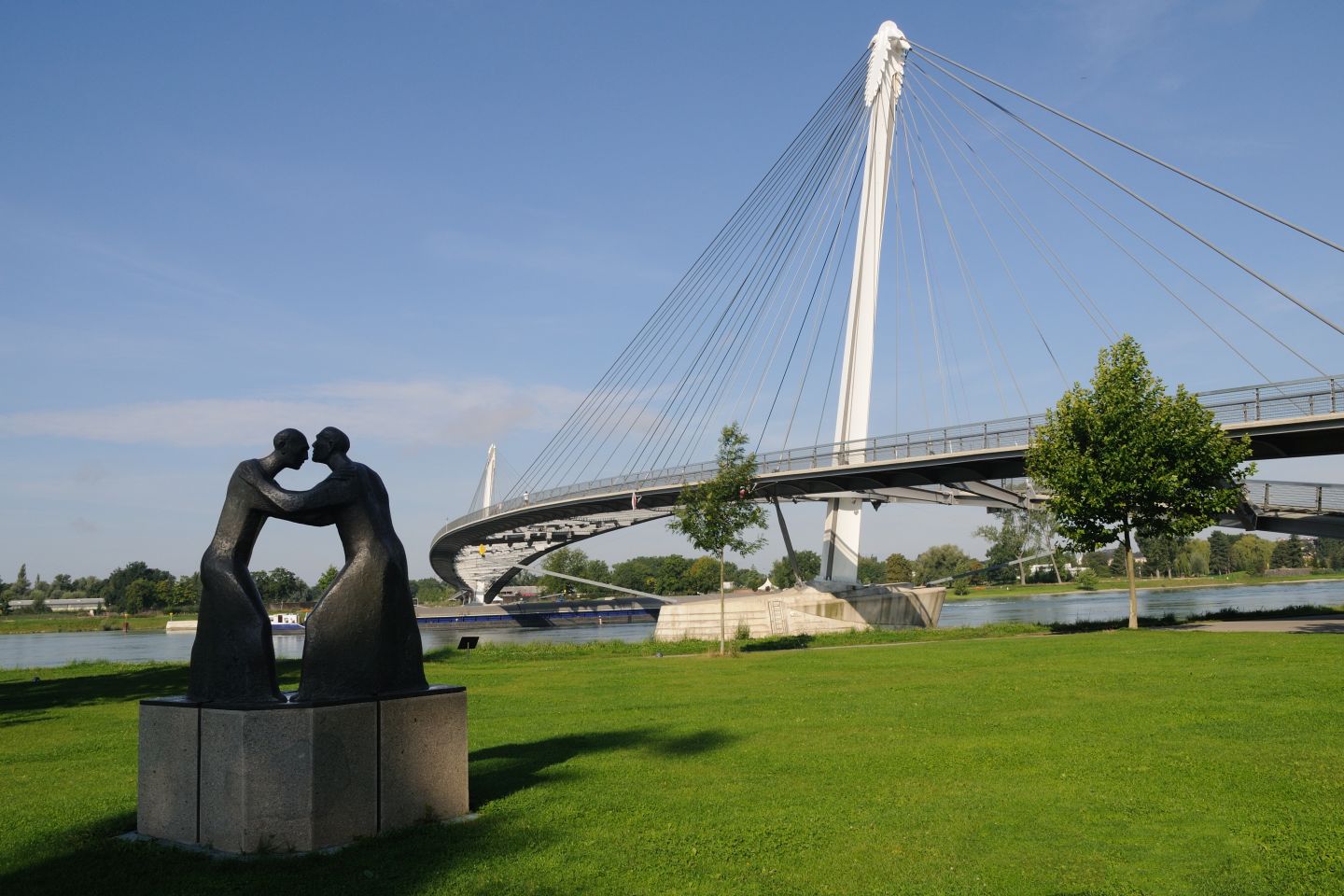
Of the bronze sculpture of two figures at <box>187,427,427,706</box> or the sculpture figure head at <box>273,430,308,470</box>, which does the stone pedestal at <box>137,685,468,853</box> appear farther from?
the sculpture figure head at <box>273,430,308,470</box>

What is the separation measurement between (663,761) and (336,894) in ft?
13.2

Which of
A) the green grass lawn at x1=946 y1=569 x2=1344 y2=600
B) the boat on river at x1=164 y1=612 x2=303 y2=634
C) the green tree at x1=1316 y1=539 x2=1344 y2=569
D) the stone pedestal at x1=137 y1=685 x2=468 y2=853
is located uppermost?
the stone pedestal at x1=137 y1=685 x2=468 y2=853

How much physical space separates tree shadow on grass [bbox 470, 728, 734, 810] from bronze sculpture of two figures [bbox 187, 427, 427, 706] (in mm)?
1329

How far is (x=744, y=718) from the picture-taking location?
11.5 meters

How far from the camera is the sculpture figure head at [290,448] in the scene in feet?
24.5

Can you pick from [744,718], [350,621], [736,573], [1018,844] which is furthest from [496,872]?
[736,573]

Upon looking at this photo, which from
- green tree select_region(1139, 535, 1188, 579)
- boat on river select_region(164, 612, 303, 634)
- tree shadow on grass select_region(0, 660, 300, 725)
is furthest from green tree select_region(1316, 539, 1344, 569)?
tree shadow on grass select_region(0, 660, 300, 725)

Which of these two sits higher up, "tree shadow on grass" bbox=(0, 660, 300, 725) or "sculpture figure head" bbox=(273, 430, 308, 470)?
"sculpture figure head" bbox=(273, 430, 308, 470)

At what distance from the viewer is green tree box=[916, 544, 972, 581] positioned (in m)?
107

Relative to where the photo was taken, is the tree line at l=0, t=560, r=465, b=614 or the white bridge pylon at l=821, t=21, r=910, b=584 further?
the tree line at l=0, t=560, r=465, b=614

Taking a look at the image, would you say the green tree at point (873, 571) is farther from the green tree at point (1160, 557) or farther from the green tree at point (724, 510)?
the green tree at point (724, 510)

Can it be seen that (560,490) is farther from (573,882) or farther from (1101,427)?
(573,882)

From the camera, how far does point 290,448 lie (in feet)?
24.6

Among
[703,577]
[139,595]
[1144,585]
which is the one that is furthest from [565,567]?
[1144,585]
